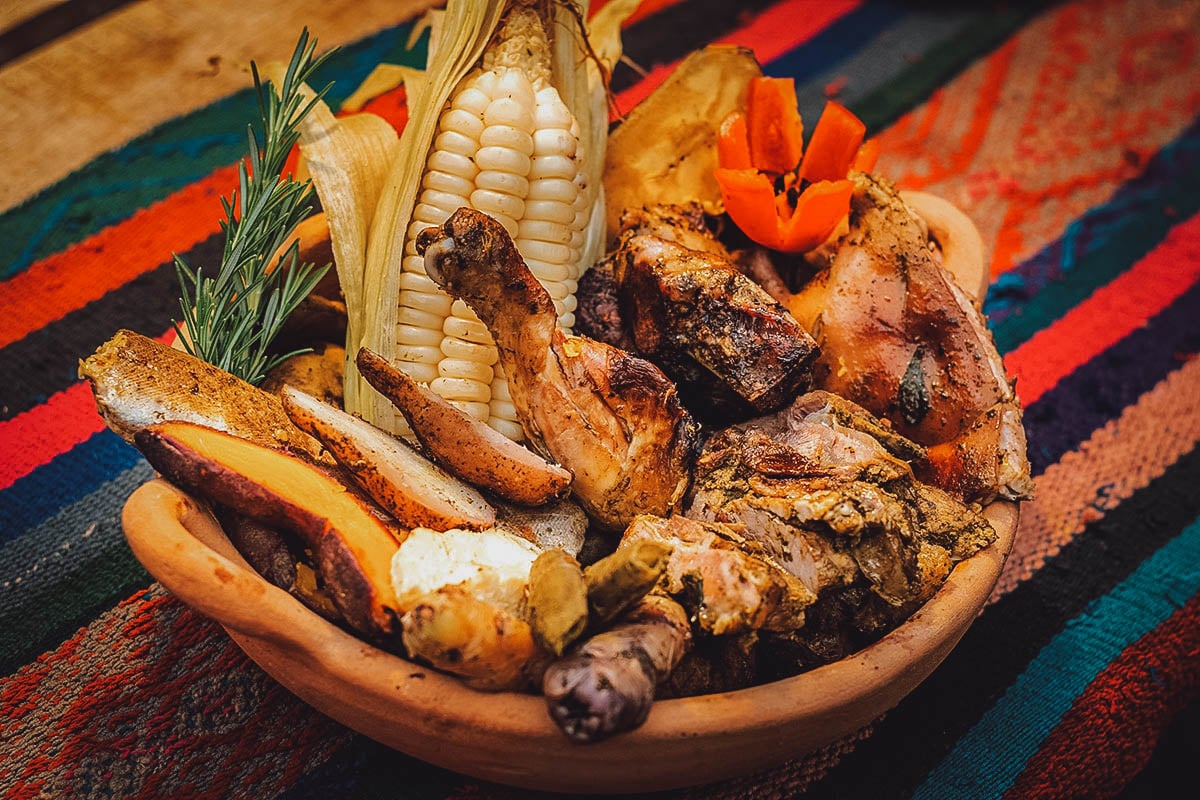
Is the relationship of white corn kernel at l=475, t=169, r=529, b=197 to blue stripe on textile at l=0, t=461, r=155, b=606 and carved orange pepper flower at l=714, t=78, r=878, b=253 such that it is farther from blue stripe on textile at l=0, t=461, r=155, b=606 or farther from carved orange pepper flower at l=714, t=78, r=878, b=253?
blue stripe on textile at l=0, t=461, r=155, b=606

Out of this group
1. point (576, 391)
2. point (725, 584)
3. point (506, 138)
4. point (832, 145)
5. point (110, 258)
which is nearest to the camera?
point (725, 584)

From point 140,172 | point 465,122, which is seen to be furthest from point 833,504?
point 140,172

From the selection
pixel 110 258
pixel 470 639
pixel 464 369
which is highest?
pixel 470 639

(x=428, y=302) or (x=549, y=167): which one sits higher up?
(x=549, y=167)

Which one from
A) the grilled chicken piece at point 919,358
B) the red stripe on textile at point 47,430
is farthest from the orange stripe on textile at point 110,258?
the grilled chicken piece at point 919,358

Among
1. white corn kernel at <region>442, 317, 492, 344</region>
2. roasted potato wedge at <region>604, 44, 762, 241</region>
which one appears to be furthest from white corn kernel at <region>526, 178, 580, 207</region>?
roasted potato wedge at <region>604, 44, 762, 241</region>

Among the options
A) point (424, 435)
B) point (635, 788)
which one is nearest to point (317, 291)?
point (424, 435)

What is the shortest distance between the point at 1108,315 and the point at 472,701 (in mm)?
1818

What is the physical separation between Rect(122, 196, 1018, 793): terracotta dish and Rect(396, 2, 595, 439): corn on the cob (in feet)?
1.69

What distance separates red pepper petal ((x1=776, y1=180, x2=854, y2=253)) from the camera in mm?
1639

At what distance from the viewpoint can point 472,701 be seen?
977 millimetres

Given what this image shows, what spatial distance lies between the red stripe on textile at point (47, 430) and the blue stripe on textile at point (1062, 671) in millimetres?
1506

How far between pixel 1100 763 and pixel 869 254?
87cm

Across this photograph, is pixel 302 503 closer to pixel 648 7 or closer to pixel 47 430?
pixel 47 430
